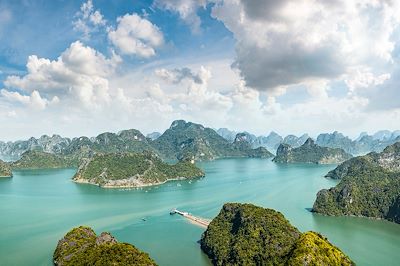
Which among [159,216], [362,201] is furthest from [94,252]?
[362,201]

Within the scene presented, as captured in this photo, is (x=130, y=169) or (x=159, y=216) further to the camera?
(x=130, y=169)

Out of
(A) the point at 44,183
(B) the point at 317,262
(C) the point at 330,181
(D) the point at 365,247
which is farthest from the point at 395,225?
(A) the point at 44,183

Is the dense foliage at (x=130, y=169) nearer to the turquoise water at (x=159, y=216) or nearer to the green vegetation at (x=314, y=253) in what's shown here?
the turquoise water at (x=159, y=216)

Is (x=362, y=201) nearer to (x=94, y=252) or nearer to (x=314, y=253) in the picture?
(x=314, y=253)

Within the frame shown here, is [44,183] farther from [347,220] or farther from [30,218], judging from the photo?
[347,220]

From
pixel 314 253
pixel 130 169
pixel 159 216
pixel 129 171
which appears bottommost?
pixel 159 216
